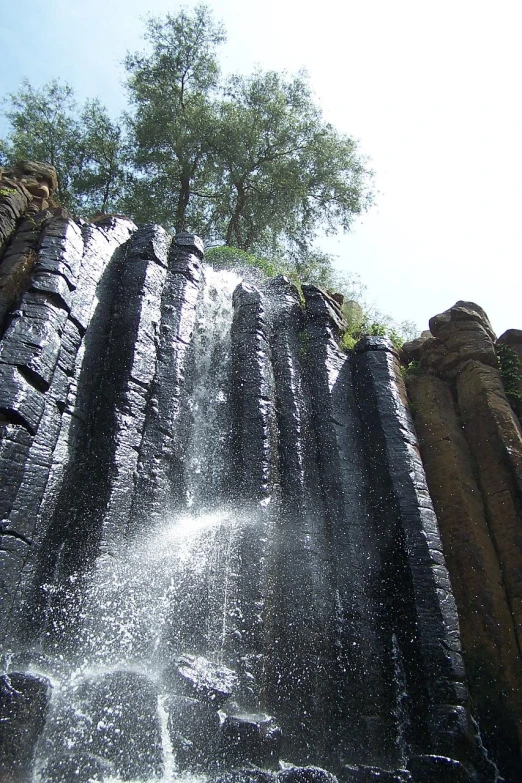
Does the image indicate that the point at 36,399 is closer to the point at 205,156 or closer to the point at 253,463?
the point at 253,463

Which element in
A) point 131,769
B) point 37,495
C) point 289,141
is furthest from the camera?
point 289,141

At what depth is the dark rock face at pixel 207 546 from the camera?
6404 millimetres

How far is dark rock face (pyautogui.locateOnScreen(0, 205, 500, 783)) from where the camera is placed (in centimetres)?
640

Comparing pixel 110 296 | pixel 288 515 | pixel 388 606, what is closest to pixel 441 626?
pixel 388 606

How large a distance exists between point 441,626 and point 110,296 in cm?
831

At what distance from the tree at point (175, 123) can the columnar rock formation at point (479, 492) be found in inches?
532

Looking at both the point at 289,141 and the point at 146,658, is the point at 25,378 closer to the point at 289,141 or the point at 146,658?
the point at 146,658

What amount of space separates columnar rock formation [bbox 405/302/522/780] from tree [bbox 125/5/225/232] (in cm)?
1350

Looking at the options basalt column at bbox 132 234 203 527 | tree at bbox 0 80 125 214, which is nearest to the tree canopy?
tree at bbox 0 80 125 214

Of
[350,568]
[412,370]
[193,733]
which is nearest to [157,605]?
[193,733]

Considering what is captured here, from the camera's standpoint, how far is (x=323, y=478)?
9594mm

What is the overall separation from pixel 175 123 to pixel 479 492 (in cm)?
1834

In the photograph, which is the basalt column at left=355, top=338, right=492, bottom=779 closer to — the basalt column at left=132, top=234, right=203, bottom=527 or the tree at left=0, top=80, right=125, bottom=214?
the basalt column at left=132, top=234, right=203, bottom=527

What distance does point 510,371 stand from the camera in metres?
11.2
